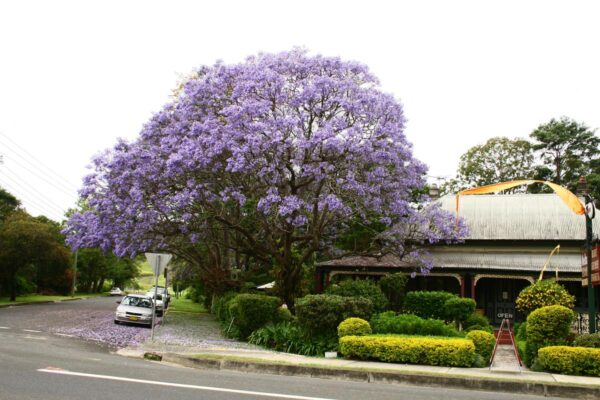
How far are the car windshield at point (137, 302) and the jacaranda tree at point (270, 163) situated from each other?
7.15 feet

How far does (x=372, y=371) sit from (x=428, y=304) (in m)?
11.1

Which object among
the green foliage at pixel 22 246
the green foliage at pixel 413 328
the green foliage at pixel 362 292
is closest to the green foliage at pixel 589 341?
the green foliage at pixel 413 328

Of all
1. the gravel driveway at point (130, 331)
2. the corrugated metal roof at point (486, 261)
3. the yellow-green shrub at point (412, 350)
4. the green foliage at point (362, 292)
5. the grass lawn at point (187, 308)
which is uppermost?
the corrugated metal roof at point (486, 261)

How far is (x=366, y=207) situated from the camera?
70.5 feet

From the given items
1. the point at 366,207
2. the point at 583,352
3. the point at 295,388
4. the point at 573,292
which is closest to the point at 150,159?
the point at 366,207

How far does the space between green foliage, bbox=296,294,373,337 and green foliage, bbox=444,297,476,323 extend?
232 inches

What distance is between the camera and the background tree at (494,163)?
48219 millimetres

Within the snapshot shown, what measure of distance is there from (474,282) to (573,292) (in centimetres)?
521

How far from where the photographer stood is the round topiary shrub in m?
14.8

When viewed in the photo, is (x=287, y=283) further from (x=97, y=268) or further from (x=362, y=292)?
(x=97, y=268)

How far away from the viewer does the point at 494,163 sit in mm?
48875

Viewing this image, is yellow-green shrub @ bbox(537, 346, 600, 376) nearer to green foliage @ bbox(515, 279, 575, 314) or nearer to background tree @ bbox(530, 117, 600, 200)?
green foliage @ bbox(515, 279, 575, 314)

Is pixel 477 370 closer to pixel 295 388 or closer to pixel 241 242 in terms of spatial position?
pixel 295 388

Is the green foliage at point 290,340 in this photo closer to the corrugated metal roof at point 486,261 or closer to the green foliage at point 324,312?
the green foliage at point 324,312
